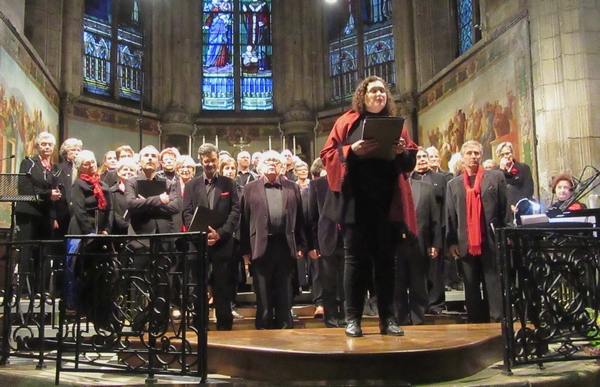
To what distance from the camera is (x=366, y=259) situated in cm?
405

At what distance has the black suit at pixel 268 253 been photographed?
5406 millimetres

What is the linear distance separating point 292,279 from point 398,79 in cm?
1125

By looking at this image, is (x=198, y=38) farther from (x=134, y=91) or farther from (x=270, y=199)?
(x=270, y=199)

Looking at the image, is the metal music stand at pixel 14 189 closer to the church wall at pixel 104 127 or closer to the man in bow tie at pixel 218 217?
the man in bow tie at pixel 218 217

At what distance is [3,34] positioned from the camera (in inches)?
393

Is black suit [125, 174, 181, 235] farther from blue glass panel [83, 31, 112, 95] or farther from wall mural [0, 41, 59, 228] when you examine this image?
blue glass panel [83, 31, 112, 95]

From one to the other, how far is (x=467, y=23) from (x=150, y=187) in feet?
35.1

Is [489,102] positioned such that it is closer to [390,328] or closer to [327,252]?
[327,252]

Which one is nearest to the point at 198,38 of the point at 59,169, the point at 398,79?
the point at 398,79

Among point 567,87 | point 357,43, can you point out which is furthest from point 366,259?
point 357,43

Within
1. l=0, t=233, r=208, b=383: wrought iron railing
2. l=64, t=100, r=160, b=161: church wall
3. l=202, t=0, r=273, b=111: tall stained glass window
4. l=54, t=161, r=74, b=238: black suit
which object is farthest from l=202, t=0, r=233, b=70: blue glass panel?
l=0, t=233, r=208, b=383: wrought iron railing

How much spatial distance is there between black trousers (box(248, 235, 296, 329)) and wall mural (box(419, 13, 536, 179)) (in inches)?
236

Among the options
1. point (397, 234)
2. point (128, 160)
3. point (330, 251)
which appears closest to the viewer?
point (397, 234)

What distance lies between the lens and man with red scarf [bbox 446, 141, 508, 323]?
215 inches
